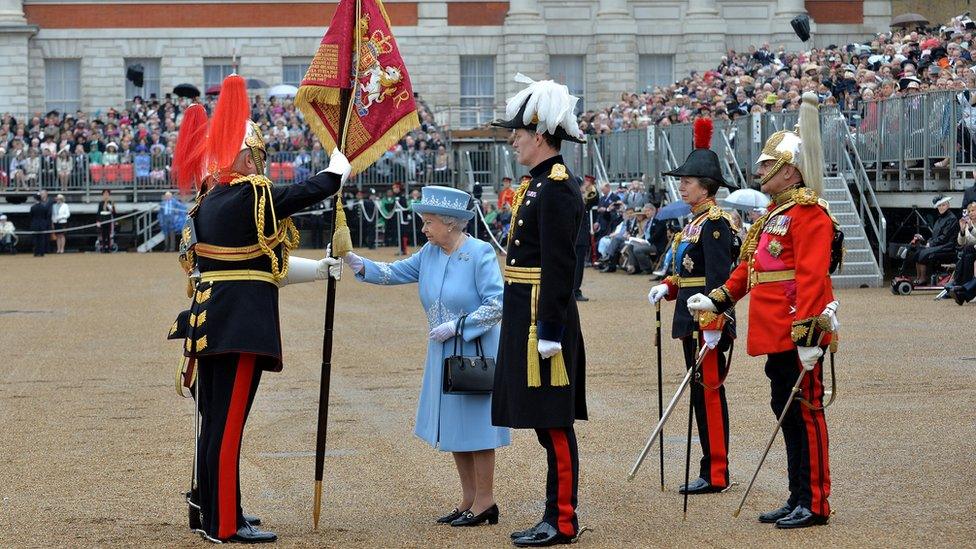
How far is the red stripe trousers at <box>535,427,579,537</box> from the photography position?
6578 mm

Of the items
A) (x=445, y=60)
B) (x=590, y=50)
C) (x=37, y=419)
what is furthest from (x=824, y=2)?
(x=37, y=419)

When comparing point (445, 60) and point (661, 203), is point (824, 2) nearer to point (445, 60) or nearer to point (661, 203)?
point (445, 60)

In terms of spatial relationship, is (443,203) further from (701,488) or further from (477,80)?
(477,80)

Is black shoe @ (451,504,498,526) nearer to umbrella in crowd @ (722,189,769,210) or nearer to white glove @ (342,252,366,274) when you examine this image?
white glove @ (342,252,366,274)

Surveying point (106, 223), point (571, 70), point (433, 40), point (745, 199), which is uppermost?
point (433, 40)

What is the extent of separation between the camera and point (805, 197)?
6.96 meters

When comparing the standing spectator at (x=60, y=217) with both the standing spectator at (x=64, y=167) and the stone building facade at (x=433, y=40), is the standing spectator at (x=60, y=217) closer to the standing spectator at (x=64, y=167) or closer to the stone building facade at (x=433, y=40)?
the standing spectator at (x=64, y=167)

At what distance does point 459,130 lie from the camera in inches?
1737

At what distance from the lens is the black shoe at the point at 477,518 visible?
7008 millimetres

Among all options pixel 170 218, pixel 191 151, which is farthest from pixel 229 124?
pixel 170 218

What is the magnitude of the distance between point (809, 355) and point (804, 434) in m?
0.43

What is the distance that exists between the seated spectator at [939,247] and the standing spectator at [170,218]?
18.3 metres

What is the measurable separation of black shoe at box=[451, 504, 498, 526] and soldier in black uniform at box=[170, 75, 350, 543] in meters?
0.88

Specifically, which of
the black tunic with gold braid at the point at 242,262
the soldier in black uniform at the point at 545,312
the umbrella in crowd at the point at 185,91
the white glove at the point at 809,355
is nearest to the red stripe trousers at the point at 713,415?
the white glove at the point at 809,355
